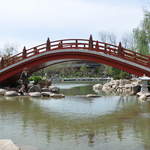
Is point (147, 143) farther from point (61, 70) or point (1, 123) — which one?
point (61, 70)

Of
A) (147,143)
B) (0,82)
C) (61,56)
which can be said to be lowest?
(147,143)

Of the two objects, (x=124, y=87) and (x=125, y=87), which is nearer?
(x=125, y=87)

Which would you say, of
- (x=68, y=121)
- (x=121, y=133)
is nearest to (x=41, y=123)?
(x=68, y=121)

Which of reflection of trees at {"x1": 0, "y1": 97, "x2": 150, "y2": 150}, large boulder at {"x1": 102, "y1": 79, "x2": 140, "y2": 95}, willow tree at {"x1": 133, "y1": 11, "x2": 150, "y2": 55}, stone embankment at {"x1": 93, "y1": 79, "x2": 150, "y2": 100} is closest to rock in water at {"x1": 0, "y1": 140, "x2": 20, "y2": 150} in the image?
reflection of trees at {"x1": 0, "y1": 97, "x2": 150, "y2": 150}

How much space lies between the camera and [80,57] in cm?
2183

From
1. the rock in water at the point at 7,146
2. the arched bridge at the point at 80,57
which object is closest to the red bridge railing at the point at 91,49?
the arched bridge at the point at 80,57

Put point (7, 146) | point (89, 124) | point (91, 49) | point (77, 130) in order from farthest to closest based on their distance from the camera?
point (91, 49), point (89, 124), point (77, 130), point (7, 146)

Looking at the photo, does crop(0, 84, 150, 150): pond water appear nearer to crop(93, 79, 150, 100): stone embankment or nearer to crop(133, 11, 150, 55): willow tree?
crop(93, 79, 150, 100): stone embankment

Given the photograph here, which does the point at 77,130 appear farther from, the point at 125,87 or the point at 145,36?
the point at 145,36

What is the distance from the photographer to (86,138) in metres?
7.41

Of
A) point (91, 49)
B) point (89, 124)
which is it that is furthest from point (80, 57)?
point (89, 124)

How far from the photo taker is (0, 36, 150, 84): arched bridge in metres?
19.5

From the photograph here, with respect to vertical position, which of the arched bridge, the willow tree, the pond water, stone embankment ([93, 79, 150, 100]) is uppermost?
the willow tree

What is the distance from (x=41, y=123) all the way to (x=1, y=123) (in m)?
1.46
